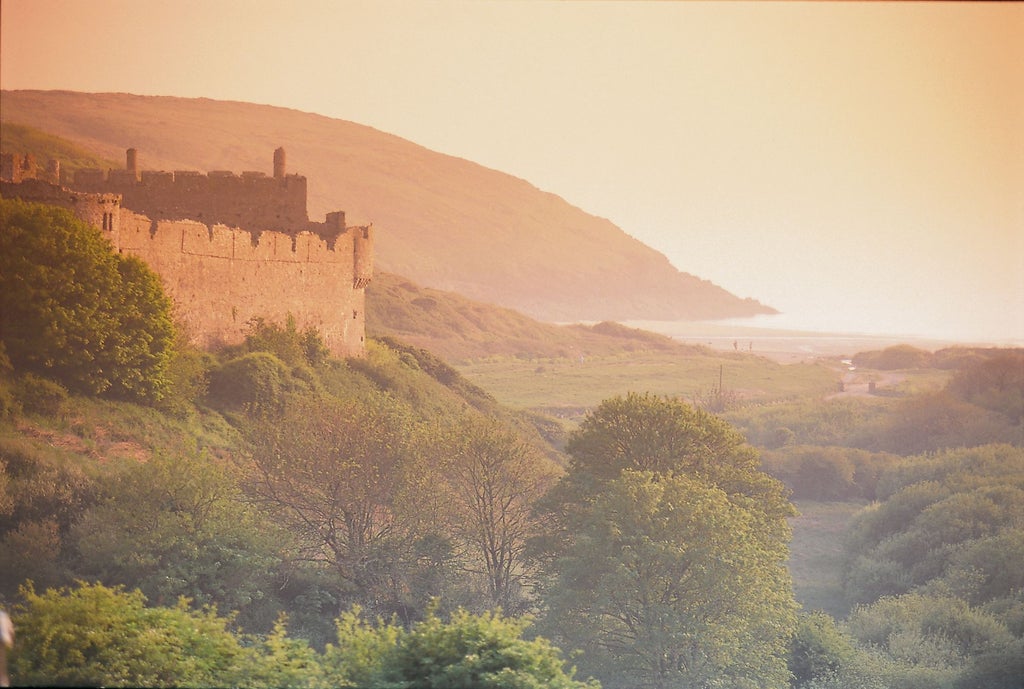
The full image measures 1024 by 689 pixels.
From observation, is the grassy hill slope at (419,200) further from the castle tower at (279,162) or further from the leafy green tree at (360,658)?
the leafy green tree at (360,658)

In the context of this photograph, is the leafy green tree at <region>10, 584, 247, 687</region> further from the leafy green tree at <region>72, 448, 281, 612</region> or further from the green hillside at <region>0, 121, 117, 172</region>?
the green hillside at <region>0, 121, 117, 172</region>

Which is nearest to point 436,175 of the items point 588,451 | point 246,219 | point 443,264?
point 443,264

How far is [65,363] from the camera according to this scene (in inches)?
1345

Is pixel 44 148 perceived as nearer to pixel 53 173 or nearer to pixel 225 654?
pixel 53 173

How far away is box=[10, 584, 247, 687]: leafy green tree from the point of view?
773 inches

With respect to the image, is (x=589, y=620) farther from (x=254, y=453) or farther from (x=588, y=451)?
(x=254, y=453)

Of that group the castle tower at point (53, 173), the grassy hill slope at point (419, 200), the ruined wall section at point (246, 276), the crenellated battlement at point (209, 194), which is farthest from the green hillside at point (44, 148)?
the ruined wall section at point (246, 276)

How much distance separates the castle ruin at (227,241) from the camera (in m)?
37.2

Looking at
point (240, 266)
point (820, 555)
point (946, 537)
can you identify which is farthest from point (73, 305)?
point (946, 537)

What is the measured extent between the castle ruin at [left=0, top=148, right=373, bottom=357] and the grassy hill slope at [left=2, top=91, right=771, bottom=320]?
5064 cm

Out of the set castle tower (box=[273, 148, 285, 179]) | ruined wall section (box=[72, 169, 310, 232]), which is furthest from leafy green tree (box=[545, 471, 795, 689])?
castle tower (box=[273, 148, 285, 179])

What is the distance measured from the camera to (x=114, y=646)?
67.8ft

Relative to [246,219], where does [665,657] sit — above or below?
below

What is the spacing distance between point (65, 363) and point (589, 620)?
1553 cm
